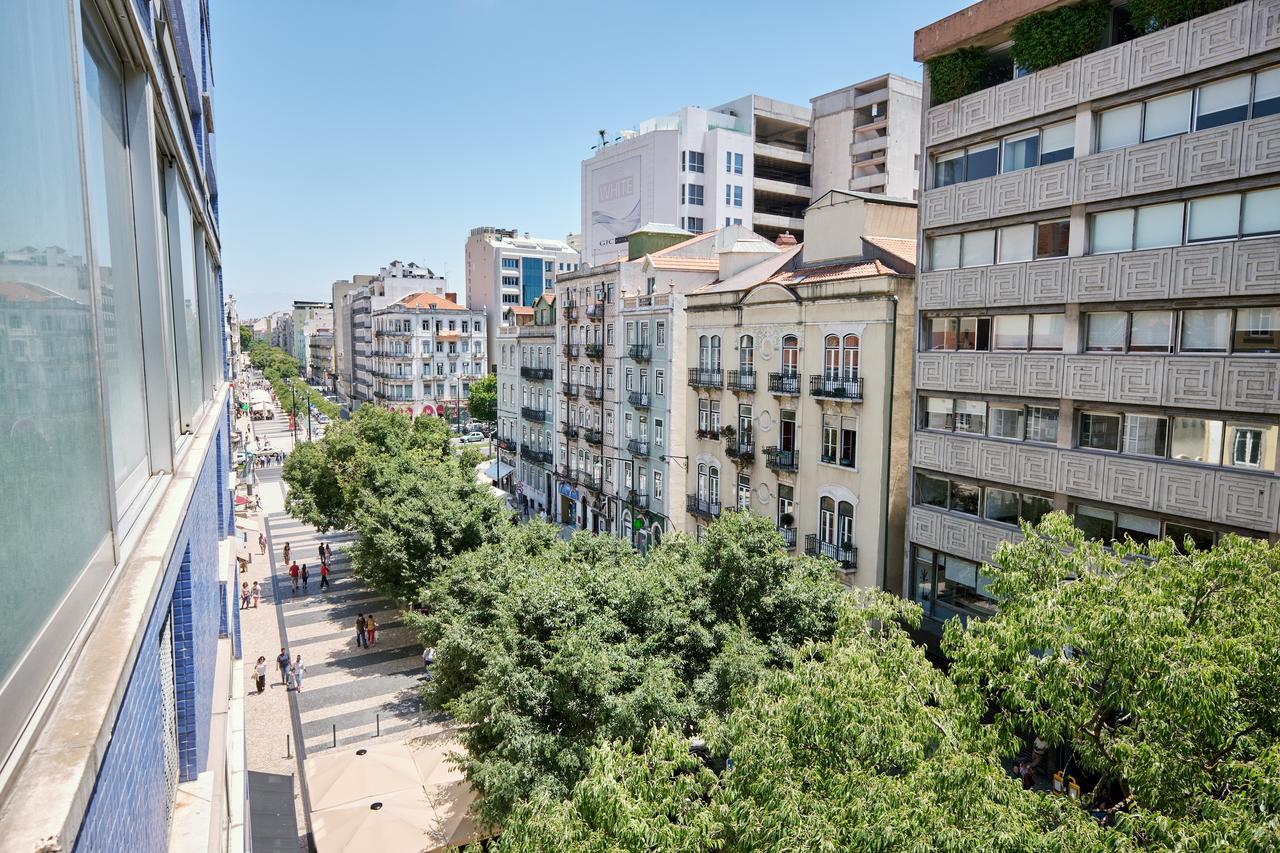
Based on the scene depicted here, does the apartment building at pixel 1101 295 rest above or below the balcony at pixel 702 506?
above

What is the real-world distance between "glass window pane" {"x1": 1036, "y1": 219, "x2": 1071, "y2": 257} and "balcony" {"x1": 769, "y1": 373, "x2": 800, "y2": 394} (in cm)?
868

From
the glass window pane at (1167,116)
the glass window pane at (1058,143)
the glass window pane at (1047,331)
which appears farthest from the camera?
the glass window pane at (1047,331)

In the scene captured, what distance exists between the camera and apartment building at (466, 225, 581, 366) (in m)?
86.4

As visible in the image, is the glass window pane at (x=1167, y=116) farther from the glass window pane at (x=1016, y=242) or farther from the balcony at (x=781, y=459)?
the balcony at (x=781, y=459)

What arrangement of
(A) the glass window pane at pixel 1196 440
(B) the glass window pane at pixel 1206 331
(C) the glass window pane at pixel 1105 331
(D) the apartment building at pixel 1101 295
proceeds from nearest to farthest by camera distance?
(D) the apartment building at pixel 1101 295, (B) the glass window pane at pixel 1206 331, (A) the glass window pane at pixel 1196 440, (C) the glass window pane at pixel 1105 331

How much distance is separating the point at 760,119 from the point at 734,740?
54328 mm

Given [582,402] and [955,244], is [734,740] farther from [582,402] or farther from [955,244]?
[582,402]

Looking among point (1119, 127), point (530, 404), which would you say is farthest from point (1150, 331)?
point (530, 404)

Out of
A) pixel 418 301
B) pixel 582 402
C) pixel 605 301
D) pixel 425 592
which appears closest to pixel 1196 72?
pixel 425 592

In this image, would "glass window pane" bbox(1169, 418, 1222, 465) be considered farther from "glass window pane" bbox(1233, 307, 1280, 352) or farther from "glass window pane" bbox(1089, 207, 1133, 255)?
"glass window pane" bbox(1089, 207, 1133, 255)

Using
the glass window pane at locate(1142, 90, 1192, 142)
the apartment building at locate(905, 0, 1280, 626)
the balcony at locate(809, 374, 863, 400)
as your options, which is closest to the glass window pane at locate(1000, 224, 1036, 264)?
the apartment building at locate(905, 0, 1280, 626)

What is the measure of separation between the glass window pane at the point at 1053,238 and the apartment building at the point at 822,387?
4235 millimetres

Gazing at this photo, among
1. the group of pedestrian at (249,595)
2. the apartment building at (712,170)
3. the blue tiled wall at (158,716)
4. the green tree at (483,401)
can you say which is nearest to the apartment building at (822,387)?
the blue tiled wall at (158,716)

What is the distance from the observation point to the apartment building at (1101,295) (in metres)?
15.6
